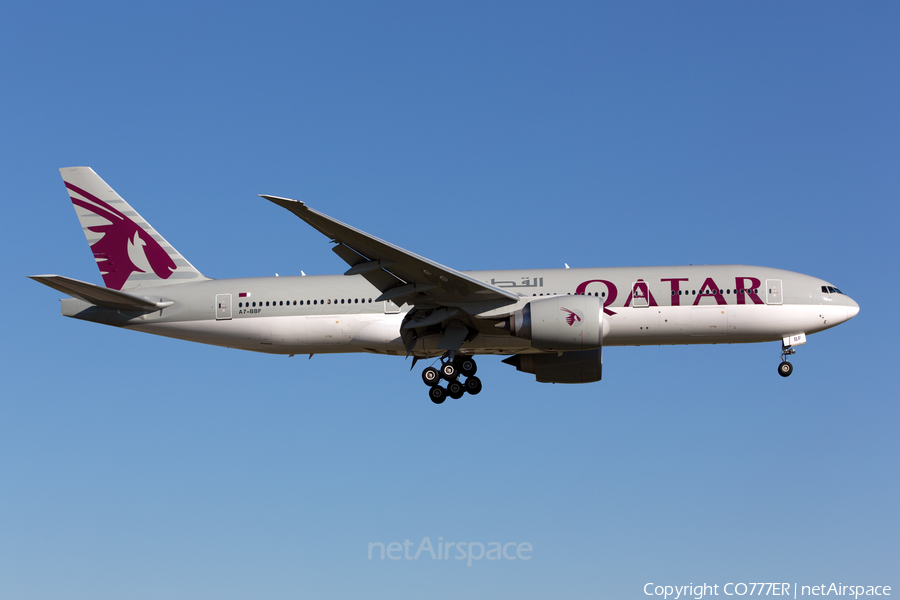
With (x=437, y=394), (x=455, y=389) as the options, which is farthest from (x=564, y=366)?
(x=437, y=394)

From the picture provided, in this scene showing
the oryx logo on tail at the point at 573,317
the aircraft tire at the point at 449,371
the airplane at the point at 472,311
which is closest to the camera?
the oryx logo on tail at the point at 573,317

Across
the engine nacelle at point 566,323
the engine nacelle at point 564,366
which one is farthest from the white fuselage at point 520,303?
the engine nacelle at point 564,366

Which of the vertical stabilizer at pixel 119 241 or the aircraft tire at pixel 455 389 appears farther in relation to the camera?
the vertical stabilizer at pixel 119 241

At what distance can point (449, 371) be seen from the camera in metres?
30.9

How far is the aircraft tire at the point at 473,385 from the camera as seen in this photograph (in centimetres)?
3162

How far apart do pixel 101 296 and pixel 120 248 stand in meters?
3.82

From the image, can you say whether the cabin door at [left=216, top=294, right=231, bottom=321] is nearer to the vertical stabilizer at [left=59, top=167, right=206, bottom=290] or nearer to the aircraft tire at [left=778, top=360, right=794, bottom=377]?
the vertical stabilizer at [left=59, top=167, right=206, bottom=290]

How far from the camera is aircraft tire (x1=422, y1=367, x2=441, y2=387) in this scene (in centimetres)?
3098

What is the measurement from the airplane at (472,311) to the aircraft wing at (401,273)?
0.06 metres

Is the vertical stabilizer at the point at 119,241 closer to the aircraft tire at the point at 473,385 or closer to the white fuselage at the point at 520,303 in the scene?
the white fuselage at the point at 520,303


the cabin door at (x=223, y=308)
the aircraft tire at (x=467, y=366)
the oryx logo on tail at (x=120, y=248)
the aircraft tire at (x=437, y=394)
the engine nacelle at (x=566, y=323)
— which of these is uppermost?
the oryx logo on tail at (x=120, y=248)

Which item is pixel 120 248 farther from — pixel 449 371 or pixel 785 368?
pixel 785 368

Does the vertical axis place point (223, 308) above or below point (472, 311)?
above

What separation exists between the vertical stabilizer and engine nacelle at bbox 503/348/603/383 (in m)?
12.3
